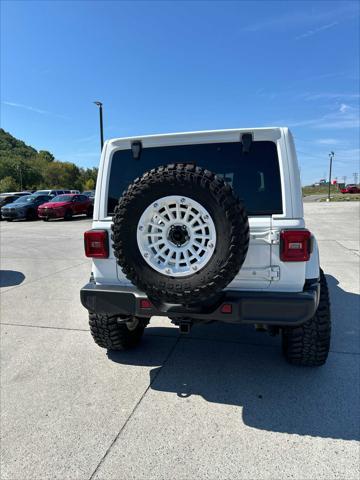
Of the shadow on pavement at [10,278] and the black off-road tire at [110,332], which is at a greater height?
the black off-road tire at [110,332]

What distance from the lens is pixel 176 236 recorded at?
2.39 meters

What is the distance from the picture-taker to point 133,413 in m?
2.58

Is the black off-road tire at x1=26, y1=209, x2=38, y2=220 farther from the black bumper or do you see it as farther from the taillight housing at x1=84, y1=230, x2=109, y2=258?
the black bumper

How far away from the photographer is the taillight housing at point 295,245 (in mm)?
2482

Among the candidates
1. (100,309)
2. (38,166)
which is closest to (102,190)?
(100,309)

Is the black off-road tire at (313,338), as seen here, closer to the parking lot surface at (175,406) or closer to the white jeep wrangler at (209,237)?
the white jeep wrangler at (209,237)

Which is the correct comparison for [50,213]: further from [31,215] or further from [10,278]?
[10,278]

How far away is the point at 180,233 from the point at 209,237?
7.9 inches

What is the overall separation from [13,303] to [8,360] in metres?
1.92

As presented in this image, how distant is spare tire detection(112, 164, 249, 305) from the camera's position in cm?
228

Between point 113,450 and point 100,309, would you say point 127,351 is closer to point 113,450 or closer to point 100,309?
point 100,309

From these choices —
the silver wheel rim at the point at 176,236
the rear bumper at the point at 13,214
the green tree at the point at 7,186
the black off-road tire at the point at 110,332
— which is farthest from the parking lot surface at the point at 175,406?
the green tree at the point at 7,186

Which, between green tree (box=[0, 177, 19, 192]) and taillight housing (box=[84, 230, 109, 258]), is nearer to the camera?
taillight housing (box=[84, 230, 109, 258])

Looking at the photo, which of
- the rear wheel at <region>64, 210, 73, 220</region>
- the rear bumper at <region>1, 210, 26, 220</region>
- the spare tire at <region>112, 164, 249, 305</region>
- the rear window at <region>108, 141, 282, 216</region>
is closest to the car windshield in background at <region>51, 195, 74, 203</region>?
the rear wheel at <region>64, 210, 73, 220</region>
